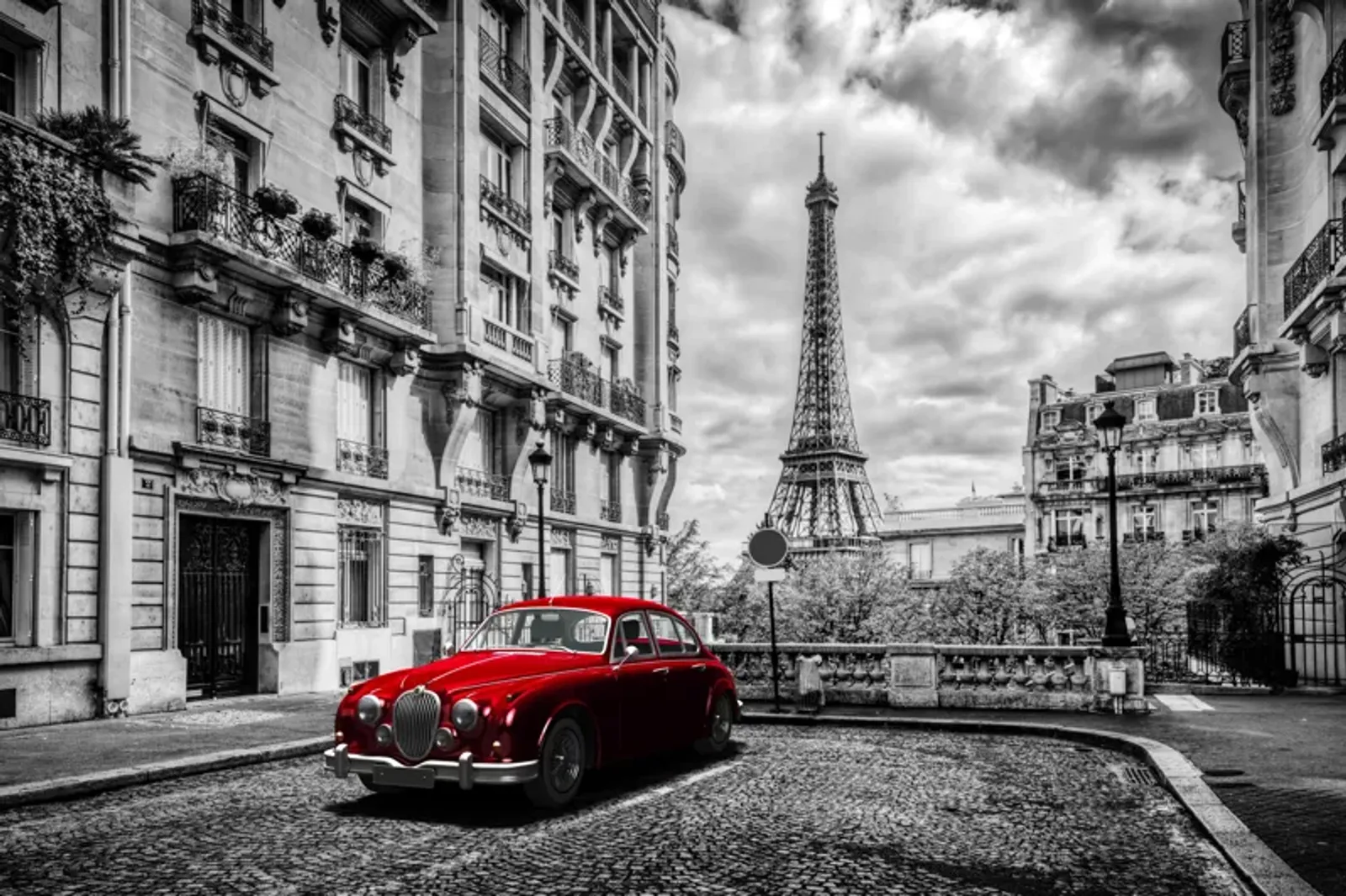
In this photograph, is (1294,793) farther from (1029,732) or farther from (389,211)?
(389,211)

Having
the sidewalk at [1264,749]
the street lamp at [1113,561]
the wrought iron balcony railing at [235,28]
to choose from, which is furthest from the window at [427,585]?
the street lamp at [1113,561]

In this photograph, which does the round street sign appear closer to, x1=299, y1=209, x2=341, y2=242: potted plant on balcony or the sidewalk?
the sidewalk

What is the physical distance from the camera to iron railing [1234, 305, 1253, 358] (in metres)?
25.4

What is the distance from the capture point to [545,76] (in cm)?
3141

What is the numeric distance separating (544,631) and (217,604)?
1091 cm

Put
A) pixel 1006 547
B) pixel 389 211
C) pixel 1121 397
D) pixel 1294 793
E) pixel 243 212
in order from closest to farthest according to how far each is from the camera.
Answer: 1. pixel 1294 793
2. pixel 243 212
3. pixel 389 211
4. pixel 1121 397
5. pixel 1006 547

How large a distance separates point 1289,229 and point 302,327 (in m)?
20.2

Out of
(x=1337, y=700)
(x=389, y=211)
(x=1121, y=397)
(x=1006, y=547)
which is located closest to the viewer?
(x=1337, y=700)

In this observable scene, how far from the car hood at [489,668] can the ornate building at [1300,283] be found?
1524 centimetres

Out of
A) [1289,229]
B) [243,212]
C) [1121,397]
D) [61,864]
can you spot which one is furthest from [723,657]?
[1121,397]

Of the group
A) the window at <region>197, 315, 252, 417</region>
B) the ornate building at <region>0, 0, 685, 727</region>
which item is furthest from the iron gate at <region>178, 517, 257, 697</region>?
the window at <region>197, 315, 252, 417</region>

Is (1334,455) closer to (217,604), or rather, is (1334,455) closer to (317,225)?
(317,225)

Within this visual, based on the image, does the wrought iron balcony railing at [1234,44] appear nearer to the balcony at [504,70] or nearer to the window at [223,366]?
the balcony at [504,70]

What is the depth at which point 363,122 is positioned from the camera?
76.0ft
